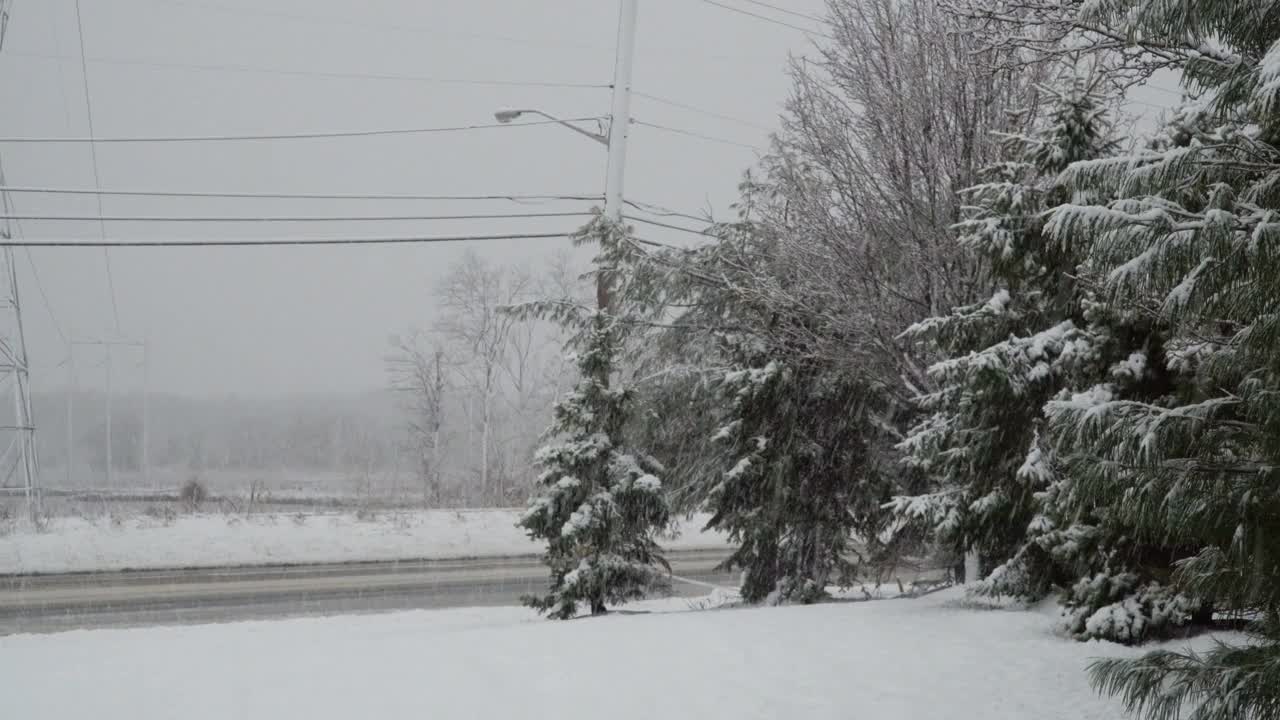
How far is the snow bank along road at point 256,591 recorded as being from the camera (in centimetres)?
1258

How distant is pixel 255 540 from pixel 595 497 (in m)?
10.7

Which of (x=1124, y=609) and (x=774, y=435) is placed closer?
(x=1124, y=609)

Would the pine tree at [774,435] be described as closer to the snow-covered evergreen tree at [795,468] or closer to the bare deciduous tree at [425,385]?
the snow-covered evergreen tree at [795,468]

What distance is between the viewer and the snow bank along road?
12.6 m

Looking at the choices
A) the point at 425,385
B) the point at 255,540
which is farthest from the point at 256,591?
the point at 425,385

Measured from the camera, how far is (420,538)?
66.0ft

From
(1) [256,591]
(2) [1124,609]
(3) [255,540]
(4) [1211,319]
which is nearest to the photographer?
(4) [1211,319]

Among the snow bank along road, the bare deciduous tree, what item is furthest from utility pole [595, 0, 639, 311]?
the bare deciduous tree

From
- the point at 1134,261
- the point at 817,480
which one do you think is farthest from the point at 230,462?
the point at 1134,261

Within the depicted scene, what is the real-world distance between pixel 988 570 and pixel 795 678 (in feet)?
13.5

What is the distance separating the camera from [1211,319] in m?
3.42

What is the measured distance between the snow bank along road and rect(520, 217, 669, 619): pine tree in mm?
1382

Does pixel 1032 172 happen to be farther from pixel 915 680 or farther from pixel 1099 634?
pixel 915 680

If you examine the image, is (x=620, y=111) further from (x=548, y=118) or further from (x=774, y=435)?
(x=774, y=435)
